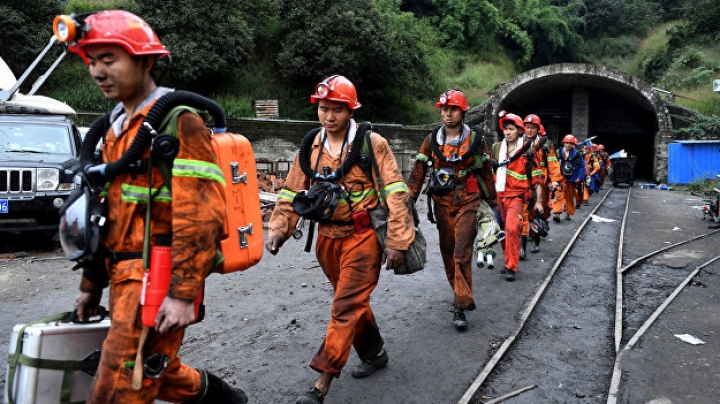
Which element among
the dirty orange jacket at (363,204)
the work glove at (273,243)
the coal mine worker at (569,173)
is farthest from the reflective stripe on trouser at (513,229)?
the coal mine worker at (569,173)

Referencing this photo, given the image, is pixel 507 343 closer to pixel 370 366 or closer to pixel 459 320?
pixel 459 320

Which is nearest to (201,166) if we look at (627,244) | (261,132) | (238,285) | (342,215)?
(342,215)

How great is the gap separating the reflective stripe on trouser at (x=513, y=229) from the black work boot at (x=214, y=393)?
195 inches

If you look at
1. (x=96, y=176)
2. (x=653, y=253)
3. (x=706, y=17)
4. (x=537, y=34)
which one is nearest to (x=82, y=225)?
(x=96, y=176)

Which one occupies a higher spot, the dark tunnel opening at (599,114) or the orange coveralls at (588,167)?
the dark tunnel opening at (599,114)

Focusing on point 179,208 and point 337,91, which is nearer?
point 179,208

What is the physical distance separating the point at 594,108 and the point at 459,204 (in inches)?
1409

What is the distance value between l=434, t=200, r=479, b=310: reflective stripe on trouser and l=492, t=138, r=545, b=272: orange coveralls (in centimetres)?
175

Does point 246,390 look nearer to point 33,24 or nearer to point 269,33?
point 33,24

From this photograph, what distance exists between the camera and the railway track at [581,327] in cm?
424

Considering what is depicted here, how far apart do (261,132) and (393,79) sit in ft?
35.2

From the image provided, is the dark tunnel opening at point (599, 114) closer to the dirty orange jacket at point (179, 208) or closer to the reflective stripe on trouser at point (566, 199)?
the reflective stripe on trouser at point (566, 199)

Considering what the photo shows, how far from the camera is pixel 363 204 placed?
13.3 ft

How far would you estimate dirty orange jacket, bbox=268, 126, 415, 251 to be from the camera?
13.0 feet
